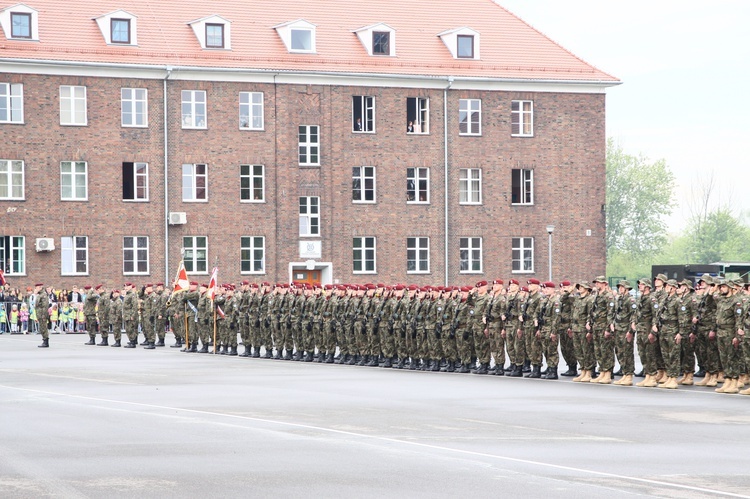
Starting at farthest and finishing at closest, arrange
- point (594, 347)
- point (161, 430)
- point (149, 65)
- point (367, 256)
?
1. point (367, 256)
2. point (149, 65)
3. point (594, 347)
4. point (161, 430)

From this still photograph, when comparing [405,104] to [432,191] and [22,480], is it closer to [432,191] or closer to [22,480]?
[432,191]

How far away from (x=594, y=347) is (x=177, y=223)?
1186 inches

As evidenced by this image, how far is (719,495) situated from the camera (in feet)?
34.0

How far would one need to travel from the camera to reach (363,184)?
177ft

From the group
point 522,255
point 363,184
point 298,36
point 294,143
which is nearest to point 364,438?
point 294,143

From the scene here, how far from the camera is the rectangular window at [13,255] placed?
48.8 metres

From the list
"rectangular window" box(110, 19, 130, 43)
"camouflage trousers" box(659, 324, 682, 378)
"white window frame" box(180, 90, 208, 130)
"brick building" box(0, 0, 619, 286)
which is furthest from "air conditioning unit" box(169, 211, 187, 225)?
"camouflage trousers" box(659, 324, 682, 378)

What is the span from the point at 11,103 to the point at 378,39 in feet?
49.9

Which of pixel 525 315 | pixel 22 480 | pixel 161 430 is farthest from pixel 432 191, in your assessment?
pixel 22 480

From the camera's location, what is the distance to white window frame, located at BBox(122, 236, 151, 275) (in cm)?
5059

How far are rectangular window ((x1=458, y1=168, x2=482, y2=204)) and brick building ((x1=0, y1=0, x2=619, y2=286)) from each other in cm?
7

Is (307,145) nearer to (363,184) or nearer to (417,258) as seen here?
(363,184)

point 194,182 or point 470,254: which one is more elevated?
point 194,182

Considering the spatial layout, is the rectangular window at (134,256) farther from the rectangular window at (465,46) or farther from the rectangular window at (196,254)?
the rectangular window at (465,46)
